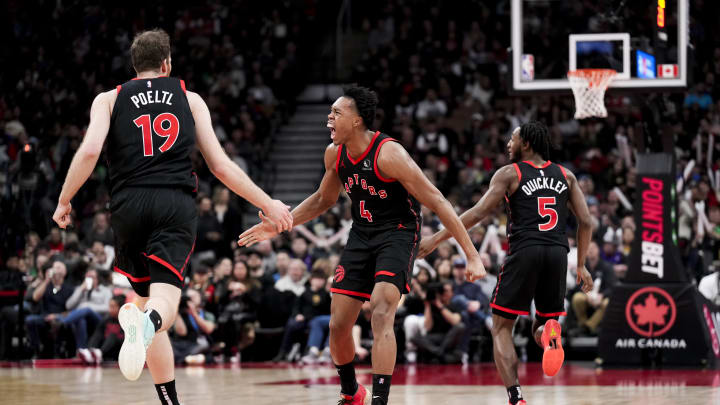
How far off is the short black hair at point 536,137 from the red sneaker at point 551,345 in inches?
50.9

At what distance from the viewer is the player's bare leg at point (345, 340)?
7.51 meters

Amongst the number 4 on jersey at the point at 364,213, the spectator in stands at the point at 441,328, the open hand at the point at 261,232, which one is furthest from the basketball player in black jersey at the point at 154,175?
the spectator in stands at the point at 441,328

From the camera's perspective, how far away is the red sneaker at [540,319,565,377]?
8.11m

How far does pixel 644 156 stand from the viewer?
42.9ft

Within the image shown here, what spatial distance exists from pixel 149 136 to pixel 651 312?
8.14m

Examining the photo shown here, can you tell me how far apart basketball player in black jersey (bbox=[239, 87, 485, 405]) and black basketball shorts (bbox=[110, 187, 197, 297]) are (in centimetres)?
96

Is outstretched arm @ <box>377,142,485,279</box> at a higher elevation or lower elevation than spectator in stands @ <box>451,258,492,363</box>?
higher

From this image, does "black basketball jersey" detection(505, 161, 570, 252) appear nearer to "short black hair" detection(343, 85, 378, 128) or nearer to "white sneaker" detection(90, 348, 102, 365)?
"short black hair" detection(343, 85, 378, 128)

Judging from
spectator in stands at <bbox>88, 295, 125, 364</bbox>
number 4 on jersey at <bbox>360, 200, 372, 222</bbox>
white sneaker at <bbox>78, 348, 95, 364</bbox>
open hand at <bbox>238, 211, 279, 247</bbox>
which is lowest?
white sneaker at <bbox>78, 348, 95, 364</bbox>

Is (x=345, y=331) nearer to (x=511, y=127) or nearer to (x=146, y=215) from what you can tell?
(x=146, y=215)

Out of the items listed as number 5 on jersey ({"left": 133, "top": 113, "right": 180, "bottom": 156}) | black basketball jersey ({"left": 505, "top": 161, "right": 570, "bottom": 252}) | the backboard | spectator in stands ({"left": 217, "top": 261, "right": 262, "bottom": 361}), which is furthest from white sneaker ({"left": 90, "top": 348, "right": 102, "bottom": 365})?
number 5 on jersey ({"left": 133, "top": 113, "right": 180, "bottom": 156})

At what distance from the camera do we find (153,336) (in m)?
5.94

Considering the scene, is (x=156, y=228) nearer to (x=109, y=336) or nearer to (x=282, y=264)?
(x=109, y=336)

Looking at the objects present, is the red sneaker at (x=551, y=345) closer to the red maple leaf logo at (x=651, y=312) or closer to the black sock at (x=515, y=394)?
the black sock at (x=515, y=394)
